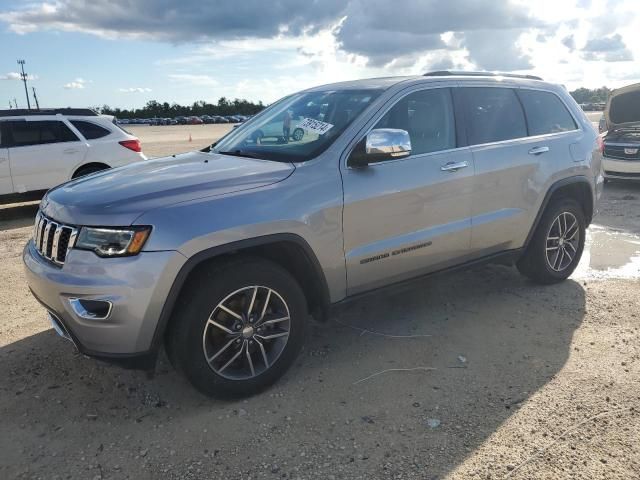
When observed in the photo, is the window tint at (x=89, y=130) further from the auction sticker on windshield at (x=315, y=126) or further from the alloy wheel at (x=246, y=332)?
the alloy wheel at (x=246, y=332)

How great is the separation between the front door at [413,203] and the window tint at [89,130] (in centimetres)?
710

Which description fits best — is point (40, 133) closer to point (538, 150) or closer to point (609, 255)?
point (538, 150)

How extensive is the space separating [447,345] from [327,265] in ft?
3.94

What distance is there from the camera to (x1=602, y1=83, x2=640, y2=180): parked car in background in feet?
32.3

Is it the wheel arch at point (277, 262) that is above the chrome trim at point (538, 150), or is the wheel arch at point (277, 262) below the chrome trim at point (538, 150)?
below

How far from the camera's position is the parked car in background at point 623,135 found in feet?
32.3

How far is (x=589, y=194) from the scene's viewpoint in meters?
5.09

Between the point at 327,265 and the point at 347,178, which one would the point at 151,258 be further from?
the point at 347,178

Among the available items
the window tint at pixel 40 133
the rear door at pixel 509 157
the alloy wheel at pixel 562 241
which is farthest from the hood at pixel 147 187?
the window tint at pixel 40 133

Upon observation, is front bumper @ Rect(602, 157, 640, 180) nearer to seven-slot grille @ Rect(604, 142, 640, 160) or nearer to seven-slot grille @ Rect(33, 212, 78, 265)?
seven-slot grille @ Rect(604, 142, 640, 160)

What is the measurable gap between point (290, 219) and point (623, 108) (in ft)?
32.3

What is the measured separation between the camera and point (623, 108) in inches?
415

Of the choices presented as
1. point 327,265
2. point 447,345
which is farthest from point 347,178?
point 447,345

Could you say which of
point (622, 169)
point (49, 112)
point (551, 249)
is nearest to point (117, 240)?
point (551, 249)
